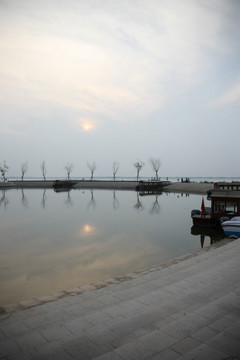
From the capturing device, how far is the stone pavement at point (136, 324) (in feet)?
18.3

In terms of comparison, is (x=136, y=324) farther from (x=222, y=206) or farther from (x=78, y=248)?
(x=222, y=206)

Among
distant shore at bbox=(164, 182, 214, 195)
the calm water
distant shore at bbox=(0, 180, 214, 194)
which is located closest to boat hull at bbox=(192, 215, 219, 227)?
the calm water

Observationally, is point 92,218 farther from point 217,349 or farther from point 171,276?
point 217,349

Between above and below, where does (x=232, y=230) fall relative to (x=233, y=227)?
below

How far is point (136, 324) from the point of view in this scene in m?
6.84

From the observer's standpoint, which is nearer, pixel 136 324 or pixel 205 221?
pixel 136 324

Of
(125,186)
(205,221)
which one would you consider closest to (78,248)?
(205,221)

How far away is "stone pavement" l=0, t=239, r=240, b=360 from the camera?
5.57 meters

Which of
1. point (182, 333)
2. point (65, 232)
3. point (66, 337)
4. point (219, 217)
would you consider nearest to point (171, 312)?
point (182, 333)

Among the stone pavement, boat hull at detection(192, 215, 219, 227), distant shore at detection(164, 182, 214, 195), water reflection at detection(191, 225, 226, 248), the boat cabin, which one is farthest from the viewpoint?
distant shore at detection(164, 182, 214, 195)

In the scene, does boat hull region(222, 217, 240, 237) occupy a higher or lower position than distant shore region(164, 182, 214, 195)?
lower

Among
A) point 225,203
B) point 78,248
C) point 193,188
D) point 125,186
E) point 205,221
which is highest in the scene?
point 225,203

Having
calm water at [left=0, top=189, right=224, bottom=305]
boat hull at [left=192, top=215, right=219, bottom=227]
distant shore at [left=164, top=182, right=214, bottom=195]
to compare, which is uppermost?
distant shore at [left=164, top=182, right=214, bottom=195]

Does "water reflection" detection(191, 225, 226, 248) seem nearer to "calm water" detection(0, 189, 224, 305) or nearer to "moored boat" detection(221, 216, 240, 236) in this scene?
"calm water" detection(0, 189, 224, 305)
